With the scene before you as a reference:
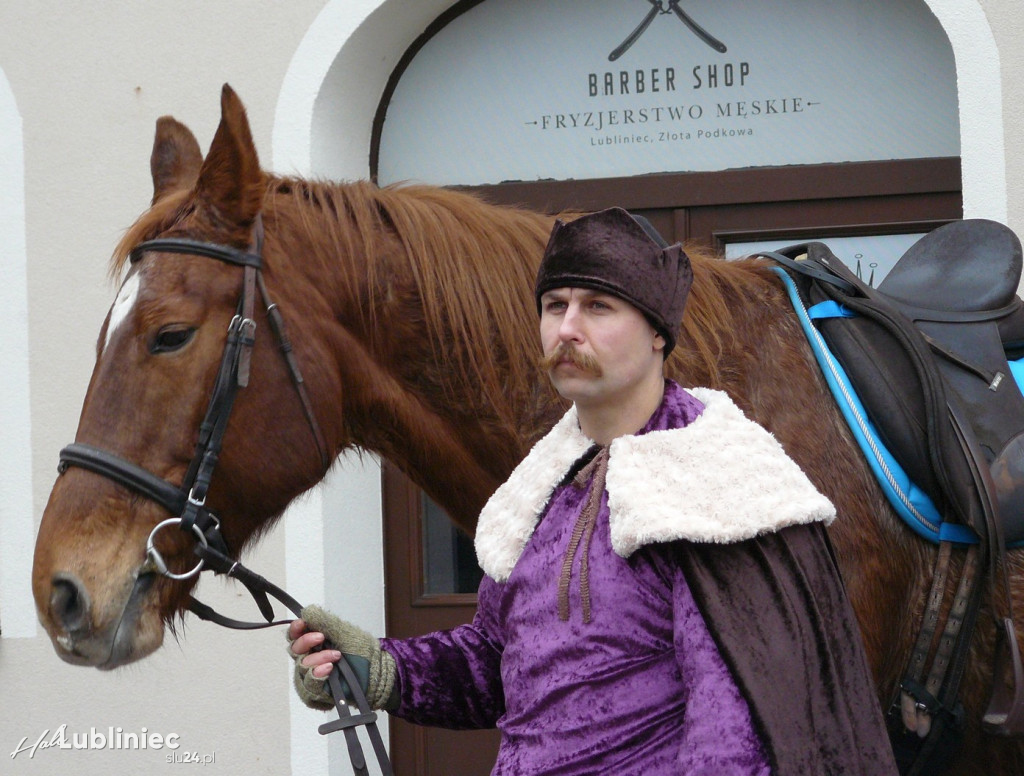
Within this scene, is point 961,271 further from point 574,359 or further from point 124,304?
point 124,304

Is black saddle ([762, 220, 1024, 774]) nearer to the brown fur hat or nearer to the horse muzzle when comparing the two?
the brown fur hat

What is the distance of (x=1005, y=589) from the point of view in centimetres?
208

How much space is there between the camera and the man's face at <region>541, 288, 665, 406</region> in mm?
1466

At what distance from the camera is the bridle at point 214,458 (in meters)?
1.96

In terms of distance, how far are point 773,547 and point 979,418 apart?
3.23 feet

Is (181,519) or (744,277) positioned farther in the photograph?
(744,277)

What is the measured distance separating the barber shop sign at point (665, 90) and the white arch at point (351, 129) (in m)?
0.26

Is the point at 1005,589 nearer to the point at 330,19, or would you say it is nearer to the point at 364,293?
the point at 364,293

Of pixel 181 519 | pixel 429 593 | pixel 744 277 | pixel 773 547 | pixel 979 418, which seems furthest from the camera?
pixel 429 593

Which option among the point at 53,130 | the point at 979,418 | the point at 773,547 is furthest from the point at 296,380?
the point at 53,130

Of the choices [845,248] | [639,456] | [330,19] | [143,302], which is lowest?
[639,456]

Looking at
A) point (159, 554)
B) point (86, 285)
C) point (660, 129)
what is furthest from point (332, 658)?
point (660, 129)

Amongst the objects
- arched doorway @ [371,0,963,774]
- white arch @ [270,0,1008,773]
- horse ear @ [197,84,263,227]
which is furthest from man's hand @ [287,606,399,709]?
arched doorway @ [371,0,963,774]

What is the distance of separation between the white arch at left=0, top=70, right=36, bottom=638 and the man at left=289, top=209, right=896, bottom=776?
301 cm
